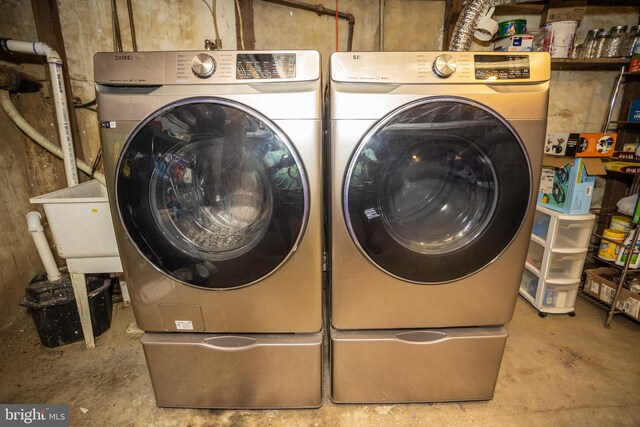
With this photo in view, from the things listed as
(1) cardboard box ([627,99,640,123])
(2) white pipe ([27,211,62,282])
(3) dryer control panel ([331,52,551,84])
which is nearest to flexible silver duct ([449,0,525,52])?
(3) dryer control panel ([331,52,551,84])

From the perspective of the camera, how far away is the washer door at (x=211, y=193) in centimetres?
88

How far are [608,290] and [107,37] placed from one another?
3.19 metres

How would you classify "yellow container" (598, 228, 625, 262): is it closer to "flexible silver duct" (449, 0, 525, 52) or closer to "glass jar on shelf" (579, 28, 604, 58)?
"glass jar on shelf" (579, 28, 604, 58)

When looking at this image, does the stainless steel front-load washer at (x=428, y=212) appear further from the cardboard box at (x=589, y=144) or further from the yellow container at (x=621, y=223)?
the yellow container at (x=621, y=223)

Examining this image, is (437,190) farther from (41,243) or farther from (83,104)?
(83,104)

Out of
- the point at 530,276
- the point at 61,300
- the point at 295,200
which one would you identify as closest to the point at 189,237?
the point at 295,200

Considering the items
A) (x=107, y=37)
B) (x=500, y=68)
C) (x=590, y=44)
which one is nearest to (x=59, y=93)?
(x=107, y=37)

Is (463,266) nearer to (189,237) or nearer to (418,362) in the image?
(418,362)

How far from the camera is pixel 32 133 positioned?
63.8 inches

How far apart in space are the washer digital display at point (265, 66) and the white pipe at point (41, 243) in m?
1.32

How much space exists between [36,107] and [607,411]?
3107 mm

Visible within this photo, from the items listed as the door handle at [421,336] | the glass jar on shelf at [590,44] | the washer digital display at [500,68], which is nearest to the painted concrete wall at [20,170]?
the door handle at [421,336]

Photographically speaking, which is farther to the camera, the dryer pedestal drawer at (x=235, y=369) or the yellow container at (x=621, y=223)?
the yellow container at (x=621, y=223)

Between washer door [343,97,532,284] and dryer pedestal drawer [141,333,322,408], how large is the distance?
1.50 feet
